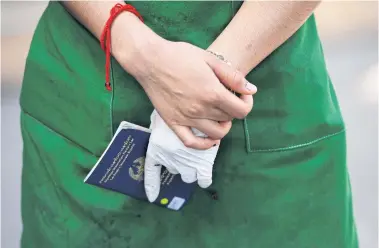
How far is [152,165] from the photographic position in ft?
2.76

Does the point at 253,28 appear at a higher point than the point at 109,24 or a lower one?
higher

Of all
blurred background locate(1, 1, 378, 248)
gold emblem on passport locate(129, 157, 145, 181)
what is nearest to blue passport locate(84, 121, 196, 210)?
gold emblem on passport locate(129, 157, 145, 181)

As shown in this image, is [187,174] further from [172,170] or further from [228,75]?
[228,75]

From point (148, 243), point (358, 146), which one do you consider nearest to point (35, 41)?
point (148, 243)

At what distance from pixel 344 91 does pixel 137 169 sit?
1566mm

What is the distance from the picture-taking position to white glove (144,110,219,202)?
0.80 m

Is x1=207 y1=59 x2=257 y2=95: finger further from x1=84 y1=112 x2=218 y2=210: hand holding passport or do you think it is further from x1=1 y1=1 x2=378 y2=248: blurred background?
x1=1 y1=1 x2=378 y2=248: blurred background

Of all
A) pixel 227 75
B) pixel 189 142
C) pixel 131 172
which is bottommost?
pixel 131 172

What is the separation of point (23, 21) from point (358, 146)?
1.36 metres

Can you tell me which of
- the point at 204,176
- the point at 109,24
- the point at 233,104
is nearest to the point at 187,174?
the point at 204,176

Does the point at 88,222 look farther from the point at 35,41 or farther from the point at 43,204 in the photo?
the point at 35,41

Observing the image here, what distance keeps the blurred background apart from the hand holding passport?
41.8 inches

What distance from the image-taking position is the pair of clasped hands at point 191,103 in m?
0.75

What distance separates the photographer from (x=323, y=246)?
95 cm
